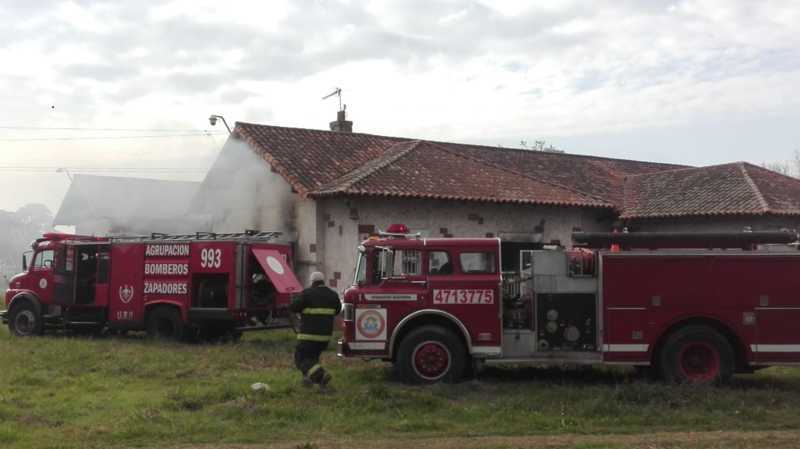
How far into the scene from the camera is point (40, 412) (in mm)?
9109

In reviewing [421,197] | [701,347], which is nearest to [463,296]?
[701,347]

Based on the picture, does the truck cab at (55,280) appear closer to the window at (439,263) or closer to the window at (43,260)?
the window at (43,260)

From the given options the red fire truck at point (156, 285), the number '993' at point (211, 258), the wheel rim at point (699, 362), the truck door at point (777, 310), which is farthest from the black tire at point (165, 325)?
the truck door at point (777, 310)

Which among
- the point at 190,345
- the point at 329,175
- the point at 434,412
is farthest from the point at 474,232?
the point at 434,412

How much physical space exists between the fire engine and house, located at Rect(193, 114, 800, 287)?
20.3 feet

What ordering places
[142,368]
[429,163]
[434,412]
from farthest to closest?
[429,163] → [142,368] → [434,412]

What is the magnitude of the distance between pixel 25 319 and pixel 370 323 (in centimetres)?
1067

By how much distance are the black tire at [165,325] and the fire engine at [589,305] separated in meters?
6.03

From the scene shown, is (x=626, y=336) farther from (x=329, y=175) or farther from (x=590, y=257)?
(x=329, y=175)

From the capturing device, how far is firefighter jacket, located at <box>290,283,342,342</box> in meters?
10.6

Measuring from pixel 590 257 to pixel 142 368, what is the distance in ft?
23.7

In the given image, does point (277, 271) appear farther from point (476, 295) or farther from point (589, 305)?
point (589, 305)

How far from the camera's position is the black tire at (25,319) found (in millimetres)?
17453

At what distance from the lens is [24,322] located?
700 inches
